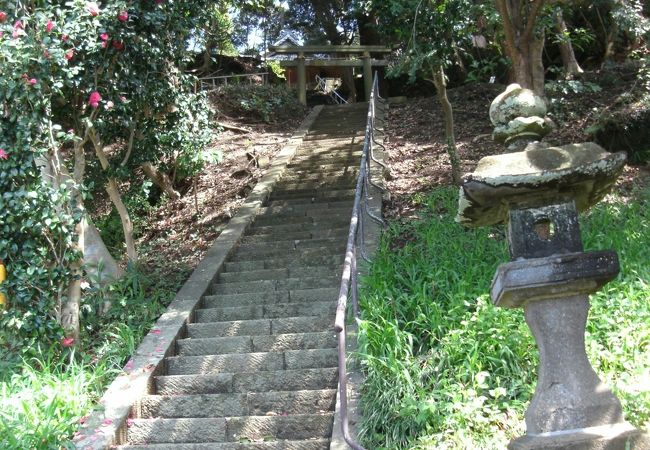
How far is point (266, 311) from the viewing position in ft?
22.1

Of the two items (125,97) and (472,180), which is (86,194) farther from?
(472,180)

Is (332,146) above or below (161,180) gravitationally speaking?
above

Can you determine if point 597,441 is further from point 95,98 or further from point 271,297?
point 95,98

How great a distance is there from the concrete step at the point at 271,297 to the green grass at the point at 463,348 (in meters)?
0.67

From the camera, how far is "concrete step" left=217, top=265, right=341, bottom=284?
7.48 m

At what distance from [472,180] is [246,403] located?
286 centimetres

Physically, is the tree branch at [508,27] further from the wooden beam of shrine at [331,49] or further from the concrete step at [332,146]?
the wooden beam of shrine at [331,49]

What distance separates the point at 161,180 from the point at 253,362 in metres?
5.33

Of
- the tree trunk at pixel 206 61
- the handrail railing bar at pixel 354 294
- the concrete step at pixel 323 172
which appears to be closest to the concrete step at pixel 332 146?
the concrete step at pixel 323 172

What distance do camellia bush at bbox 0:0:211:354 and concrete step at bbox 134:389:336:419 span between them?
3.70 ft

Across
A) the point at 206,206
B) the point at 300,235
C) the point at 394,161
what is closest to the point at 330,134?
the point at 394,161

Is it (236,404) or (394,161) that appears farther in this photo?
(394,161)

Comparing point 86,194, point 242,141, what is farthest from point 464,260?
point 242,141

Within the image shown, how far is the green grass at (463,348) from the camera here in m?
4.27
